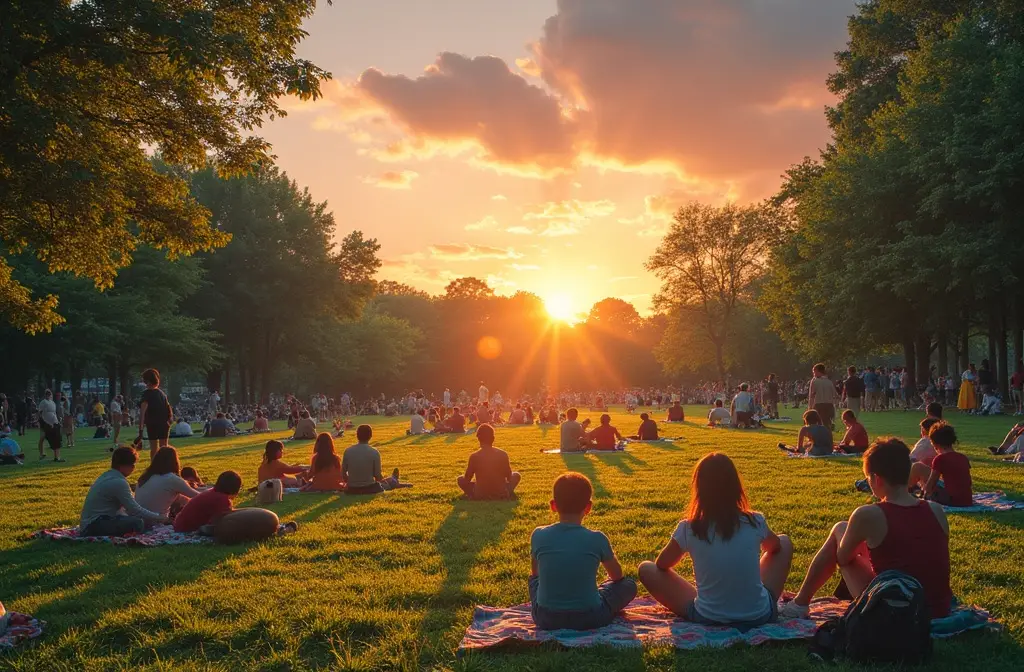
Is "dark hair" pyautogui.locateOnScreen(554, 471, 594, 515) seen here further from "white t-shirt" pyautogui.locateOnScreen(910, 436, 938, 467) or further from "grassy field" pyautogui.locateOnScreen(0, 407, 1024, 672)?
"white t-shirt" pyautogui.locateOnScreen(910, 436, 938, 467)

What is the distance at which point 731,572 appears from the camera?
221 inches

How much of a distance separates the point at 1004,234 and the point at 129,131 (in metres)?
29.3

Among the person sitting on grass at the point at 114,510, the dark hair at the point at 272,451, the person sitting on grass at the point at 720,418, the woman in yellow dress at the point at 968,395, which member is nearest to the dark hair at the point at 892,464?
the person sitting on grass at the point at 114,510

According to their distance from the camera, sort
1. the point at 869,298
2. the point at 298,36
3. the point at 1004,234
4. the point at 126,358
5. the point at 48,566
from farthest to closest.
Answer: the point at 126,358 → the point at 869,298 → the point at 1004,234 → the point at 298,36 → the point at 48,566

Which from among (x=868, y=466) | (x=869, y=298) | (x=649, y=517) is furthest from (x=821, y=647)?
(x=869, y=298)

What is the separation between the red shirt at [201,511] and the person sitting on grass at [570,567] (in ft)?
17.9

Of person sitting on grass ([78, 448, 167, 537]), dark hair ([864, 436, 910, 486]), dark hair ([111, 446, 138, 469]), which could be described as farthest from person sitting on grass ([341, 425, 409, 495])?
dark hair ([864, 436, 910, 486])

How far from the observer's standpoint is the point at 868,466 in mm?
5477

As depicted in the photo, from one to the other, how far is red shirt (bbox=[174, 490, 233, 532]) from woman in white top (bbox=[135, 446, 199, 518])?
0.84 metres

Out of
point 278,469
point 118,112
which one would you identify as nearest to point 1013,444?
point 278,469

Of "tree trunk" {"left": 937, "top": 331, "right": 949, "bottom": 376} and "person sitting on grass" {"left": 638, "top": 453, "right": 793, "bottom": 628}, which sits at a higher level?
"tree trunk" {"left": 937, "top": 331, "right": 949, "bottom": 376}

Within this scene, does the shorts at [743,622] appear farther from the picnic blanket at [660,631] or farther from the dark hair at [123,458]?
the dark hair at [123,458]

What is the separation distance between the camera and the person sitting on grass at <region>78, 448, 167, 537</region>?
987cm

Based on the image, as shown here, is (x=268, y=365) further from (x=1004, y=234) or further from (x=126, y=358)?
(x=1004, y=234)
